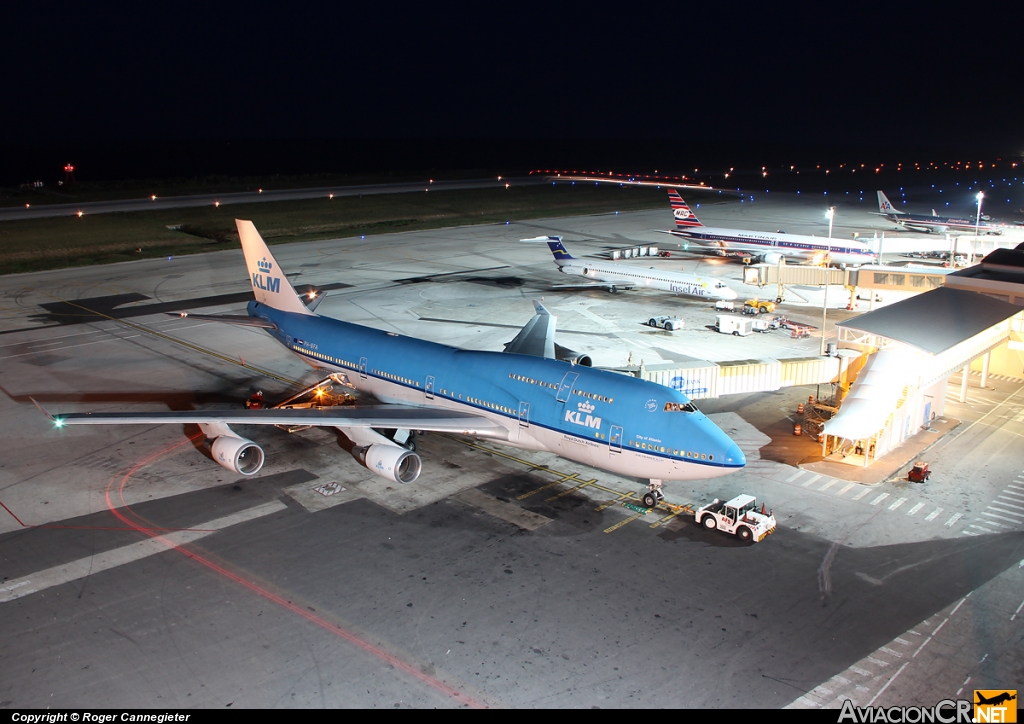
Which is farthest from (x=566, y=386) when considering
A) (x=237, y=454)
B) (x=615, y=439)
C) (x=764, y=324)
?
(x=764, y=324)

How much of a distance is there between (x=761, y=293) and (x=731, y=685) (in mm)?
58201

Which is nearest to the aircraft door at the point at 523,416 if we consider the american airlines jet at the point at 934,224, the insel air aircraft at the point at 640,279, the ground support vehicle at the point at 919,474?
the ground support vehicle at the point at 919,474

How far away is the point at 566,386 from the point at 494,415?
3516 millimetres

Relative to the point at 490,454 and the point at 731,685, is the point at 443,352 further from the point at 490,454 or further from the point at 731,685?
the point at 731,685

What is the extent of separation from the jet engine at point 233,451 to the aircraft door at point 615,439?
1358 cm

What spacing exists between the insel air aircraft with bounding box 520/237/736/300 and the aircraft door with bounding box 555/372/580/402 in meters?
39.6

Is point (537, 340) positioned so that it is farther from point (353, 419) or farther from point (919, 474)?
point (919, 474)

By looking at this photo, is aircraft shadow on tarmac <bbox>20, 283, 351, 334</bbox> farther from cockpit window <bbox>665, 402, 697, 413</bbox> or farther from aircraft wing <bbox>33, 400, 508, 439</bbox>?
cockpit window <bbox>665, 402, 697, 413</bbox>

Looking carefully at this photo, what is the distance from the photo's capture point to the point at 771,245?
3349 inches

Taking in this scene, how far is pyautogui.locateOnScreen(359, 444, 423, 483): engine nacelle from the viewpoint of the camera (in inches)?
1127

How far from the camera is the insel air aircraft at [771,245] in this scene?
78925mm

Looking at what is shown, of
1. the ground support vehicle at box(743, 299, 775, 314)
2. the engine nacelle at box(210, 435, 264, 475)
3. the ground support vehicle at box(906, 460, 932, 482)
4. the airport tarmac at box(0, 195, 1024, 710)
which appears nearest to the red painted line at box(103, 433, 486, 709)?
the airport tarmac at box(0, 195, 1024, 710)

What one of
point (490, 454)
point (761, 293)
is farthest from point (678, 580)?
point (761, 293)

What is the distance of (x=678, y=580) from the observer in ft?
77.4
